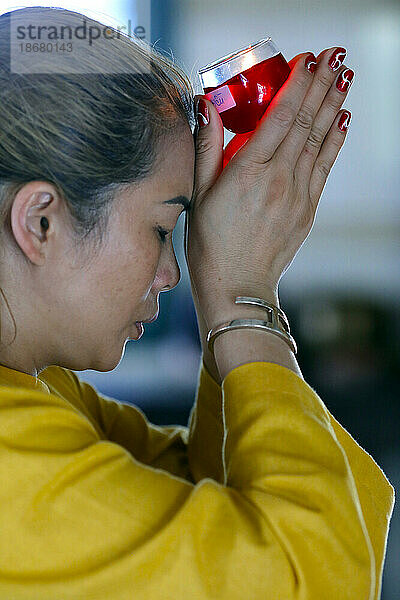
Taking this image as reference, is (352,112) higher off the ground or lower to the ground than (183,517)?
higher

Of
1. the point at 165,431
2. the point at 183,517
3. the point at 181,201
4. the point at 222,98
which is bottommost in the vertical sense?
the point at 165,431

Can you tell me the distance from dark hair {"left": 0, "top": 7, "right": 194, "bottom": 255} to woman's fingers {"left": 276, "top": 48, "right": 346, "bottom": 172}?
6.8 inches

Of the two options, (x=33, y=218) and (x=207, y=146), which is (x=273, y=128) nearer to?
(x=207, y=146)

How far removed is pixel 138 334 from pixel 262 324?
192 mm

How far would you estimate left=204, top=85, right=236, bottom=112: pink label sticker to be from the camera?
3.04 feet

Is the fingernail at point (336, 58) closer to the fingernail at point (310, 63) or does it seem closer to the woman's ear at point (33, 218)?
the fingernail at point (310, 63)

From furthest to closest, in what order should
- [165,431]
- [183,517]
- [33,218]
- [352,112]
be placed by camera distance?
[352,112]
[165,431]
[33,218]
[183,517]

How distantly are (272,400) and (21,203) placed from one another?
13.4 inches

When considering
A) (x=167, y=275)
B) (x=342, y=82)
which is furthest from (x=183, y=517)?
(x=342, y=82)

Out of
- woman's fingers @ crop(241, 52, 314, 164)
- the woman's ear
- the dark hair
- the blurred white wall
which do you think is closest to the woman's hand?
woman's fingers @ crop(241, 52, 314, 164)

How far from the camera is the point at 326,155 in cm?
96

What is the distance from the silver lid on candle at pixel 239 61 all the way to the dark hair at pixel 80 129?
113 millimetres

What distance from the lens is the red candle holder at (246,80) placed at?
913mm

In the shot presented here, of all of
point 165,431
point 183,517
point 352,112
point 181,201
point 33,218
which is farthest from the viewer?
point 352,112
